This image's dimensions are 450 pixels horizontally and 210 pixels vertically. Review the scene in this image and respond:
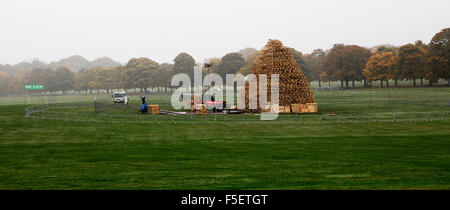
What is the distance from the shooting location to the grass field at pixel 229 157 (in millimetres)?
13539

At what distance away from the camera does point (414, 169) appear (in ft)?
50.1

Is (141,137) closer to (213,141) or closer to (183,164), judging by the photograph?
(213,141)

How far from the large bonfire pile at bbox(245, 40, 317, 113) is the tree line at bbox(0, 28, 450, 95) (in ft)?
58.8

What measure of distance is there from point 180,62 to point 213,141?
128038 mm

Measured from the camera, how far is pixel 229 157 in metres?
18.9

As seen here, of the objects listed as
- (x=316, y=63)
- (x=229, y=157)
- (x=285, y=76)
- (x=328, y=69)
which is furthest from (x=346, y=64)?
(x=229, y=157)

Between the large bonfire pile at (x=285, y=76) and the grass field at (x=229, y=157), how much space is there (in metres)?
12.9

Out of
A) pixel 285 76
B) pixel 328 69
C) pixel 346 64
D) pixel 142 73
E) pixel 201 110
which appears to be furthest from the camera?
pixel 142 73

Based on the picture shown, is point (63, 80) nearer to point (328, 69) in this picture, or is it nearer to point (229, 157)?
point (328, 69)

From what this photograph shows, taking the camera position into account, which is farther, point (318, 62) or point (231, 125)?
point (318, 62)

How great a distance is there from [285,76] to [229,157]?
2765cm

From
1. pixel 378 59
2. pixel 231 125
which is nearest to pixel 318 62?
pixel 378 59

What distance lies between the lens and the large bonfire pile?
4462 cm

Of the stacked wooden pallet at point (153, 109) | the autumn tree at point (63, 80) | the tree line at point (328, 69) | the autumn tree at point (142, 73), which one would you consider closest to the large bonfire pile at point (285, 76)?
the stacked wooden pallet at point (153, 109)
